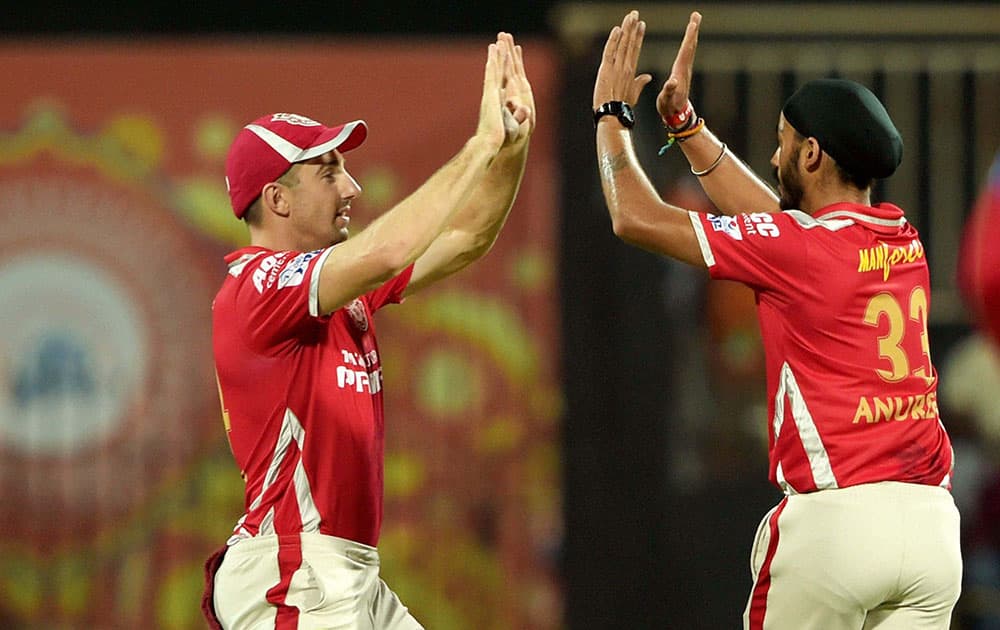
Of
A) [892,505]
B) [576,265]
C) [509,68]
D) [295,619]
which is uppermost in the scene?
[509,68]

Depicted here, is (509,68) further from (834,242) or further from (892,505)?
(892,505)

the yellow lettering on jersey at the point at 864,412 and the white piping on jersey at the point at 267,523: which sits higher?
the yellow lettering on jersey at the point at 864,412

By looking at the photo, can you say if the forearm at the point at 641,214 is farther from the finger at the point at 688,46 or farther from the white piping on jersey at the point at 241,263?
the white piping on jersey at the point at 241,263

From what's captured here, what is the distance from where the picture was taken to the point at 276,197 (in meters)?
4.95

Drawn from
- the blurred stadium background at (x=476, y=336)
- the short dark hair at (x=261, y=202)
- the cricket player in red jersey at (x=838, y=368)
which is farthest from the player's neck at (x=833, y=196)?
the blurred stadium background at (x=476, y=336)

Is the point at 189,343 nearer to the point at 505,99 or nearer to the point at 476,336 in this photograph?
the point at 476,336

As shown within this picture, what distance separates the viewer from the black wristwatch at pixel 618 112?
15.9 feet

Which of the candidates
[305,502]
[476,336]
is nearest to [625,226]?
[305,502]

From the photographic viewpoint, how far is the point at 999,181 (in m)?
3.35

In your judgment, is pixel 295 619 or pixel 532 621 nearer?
pixel 295 619

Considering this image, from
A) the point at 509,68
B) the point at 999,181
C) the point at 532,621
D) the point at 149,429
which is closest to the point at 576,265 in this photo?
the point at 532,621

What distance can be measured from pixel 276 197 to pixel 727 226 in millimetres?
A: 1293

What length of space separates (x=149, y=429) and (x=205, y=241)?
38.5 inches

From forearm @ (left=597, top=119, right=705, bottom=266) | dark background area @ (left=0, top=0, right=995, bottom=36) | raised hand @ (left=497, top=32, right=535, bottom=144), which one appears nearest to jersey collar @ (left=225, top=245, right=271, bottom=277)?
raised hand @ (left=497, top=32, right=535, bottom=144)
